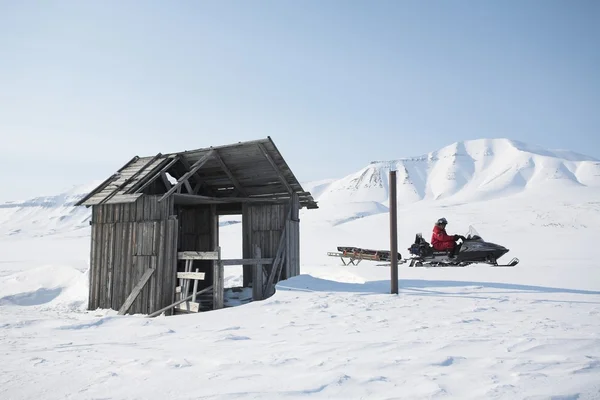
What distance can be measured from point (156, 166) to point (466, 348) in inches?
434

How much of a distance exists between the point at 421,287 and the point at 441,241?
20.4ft

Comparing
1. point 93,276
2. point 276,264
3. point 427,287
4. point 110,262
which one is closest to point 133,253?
point 110,262

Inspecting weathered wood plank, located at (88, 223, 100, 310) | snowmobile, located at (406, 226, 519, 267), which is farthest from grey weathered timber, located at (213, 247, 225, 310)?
snowmobile, located at (406, 226, 519, 267)

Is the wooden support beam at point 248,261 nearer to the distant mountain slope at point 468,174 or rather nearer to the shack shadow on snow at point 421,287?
the shack shadow on snow at point 421,287

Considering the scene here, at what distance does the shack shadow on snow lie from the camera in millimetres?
11172

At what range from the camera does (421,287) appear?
12.2 meters

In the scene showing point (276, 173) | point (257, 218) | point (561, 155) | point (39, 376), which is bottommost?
point (39, 376)

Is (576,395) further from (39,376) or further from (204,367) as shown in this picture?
(39,376)

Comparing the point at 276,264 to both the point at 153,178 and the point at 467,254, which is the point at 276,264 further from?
the point at 467,254

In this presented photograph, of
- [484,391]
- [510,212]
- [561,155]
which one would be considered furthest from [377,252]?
[561,155]

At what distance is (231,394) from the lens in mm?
4148

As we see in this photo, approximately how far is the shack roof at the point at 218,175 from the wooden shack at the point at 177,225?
0.03 m

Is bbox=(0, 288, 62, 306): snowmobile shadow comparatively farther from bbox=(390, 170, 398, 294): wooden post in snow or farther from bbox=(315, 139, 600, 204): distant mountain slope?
bbox=(315, 139, 600, 204): distant mountain slope

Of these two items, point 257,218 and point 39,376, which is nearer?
point 39,376
